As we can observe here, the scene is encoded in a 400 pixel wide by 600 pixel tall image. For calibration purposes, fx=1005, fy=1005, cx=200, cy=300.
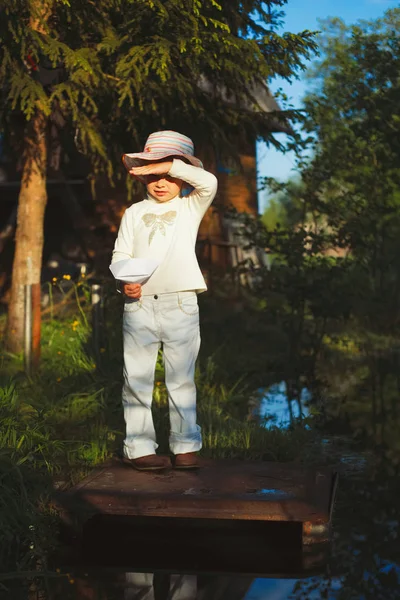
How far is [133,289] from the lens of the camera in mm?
5453

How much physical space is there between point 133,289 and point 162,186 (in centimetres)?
66

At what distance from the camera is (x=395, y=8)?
1451 cm

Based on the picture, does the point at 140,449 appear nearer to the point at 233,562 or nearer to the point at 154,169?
the point at 233,562

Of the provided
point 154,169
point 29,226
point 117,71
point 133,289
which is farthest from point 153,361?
point 29,226

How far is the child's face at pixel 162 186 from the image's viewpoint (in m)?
5.71

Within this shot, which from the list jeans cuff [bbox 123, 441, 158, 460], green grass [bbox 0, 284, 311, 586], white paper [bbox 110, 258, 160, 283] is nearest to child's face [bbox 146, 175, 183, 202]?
white paper [bbox 110, 258, 160, 283]

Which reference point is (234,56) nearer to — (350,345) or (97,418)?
(97,418)

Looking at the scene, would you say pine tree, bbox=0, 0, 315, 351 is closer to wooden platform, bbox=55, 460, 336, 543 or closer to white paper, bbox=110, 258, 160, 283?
white paper, bbox=110, 258, 160, 283

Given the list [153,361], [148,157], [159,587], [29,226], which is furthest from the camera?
[29,226]

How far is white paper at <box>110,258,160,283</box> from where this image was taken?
5.42m

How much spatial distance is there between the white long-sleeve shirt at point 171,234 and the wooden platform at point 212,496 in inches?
41.4

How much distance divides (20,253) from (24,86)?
2.26 meters

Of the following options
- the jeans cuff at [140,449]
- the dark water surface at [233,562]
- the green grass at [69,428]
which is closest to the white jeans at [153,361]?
the jeans cuff at [140,449]

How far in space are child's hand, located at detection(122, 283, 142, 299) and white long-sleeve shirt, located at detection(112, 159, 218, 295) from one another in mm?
147
